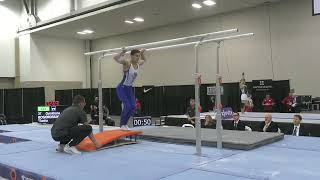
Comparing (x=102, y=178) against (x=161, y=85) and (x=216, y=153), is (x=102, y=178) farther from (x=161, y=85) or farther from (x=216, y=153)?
(x=161, y=85)

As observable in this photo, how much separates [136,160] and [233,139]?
1.70 meters

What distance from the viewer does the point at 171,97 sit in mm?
16922

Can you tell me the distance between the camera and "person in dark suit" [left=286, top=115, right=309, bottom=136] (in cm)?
768

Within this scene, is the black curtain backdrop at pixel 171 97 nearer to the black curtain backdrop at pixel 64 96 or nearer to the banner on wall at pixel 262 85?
the black curtain backdrop at pixel 64 96

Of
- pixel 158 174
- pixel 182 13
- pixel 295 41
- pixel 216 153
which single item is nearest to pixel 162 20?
pixel 182 13

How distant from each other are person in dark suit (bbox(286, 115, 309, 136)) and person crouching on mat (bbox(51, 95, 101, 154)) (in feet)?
15.3

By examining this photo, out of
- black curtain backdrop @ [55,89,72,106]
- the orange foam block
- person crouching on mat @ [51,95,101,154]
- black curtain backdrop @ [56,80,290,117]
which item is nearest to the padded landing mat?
the orange foam block

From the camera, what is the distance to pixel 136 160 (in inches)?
189

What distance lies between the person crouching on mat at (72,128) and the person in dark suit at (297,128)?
4660mm

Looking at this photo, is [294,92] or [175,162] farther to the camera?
[294,92]

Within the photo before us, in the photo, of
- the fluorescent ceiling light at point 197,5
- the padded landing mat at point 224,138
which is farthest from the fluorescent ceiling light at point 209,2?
the padded landing mat at point 224,138

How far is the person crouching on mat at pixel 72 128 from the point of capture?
17.2 ft

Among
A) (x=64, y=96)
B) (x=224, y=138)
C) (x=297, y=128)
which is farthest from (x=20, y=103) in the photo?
(x=224, y=138)

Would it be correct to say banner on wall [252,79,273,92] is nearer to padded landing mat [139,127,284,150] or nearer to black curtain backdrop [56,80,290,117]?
black curtain backdrop [56,80,290,117]
